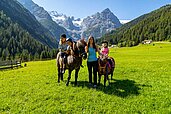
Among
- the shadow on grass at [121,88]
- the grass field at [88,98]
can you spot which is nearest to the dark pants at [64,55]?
the grass field at [88,98]

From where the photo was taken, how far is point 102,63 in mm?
20156

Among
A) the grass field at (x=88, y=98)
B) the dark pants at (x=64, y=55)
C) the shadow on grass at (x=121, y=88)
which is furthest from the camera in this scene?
the dark pants at (x=64, y=55)

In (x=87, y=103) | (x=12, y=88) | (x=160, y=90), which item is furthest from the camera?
(x=12, y=88)

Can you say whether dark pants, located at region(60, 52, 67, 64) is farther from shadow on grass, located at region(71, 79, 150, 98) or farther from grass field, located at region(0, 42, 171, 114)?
shadow on grass, located at region(71, 79, 150, 98)

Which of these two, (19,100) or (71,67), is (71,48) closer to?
(71,67)

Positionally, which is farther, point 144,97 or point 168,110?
point 144,97

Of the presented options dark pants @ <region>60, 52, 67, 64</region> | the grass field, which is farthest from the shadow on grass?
dark pants @ <region>60, 52, 67, 64</region>

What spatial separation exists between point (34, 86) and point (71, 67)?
12.6 ft

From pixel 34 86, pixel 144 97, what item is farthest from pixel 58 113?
pixel 34 86

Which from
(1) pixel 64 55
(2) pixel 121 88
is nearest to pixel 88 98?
(2) pixel 121 88

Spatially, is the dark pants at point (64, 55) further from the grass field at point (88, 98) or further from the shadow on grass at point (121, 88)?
the shadow on grass at point (121, 88)

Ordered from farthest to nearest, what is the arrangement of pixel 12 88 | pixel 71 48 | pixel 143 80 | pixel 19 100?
pixel 143 80 → pixel 12 88 → pixel 71 48 → pixel 19 100

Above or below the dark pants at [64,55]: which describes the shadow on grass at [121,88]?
below

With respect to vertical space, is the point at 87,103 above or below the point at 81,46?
below
